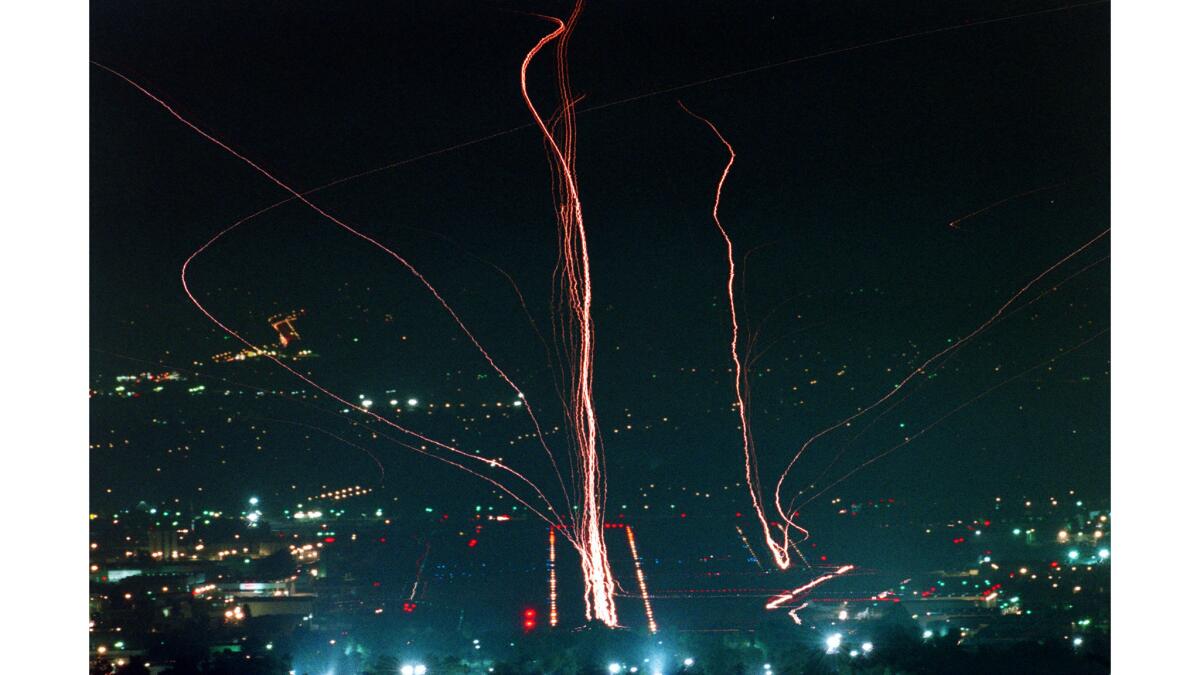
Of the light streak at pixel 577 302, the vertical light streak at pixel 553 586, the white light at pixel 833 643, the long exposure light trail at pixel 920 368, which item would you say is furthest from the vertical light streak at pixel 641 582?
the long exposure light trail at pixel 920 368

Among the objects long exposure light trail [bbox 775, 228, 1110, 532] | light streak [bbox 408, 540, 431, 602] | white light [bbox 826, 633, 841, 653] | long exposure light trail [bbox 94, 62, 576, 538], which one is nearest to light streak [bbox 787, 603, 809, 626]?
white light [bbox 826, 633, 841, 653]

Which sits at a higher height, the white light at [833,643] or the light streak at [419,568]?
the light streak at [419,568]

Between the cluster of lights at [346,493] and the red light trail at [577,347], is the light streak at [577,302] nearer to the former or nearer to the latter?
the red light trail at [577,347]

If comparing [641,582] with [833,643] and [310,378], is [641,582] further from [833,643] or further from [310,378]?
[310,378]

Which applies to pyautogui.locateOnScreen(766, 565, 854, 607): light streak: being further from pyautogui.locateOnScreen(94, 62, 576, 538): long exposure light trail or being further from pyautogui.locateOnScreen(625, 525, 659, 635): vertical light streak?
pyautogui.locateOnScreen(94, 62, 576, 538): long exposure light trail
